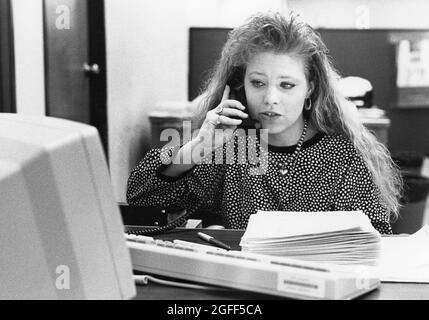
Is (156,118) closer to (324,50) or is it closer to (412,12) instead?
(324,50)

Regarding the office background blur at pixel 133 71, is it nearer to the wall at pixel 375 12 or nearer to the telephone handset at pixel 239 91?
the telephone handset at pixel 239 91

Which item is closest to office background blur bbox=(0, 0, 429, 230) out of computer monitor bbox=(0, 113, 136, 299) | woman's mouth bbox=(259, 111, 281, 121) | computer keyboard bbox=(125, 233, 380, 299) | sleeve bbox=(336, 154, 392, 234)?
woman's mouth bbox=(259, 111, 281, 121)

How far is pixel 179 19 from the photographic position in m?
4.66

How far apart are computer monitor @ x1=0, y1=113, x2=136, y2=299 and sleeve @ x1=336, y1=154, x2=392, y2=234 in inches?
36.2

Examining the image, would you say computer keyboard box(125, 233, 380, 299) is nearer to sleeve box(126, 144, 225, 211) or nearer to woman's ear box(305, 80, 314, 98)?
sleeve box(126, 144, 225, 211)

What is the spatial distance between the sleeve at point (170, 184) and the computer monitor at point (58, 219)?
2.66 ft

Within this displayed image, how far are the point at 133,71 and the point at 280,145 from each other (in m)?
2.10

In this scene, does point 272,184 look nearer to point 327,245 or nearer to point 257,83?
point 257,83

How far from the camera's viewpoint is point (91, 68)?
3.11 metres

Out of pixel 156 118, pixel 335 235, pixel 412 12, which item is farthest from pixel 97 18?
pixel 412 12

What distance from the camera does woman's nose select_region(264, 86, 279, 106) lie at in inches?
61.2

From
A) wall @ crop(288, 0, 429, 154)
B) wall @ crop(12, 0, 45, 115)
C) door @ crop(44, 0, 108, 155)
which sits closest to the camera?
wall @ crop(12, 0, 45, 115)

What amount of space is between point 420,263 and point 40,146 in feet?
2.11

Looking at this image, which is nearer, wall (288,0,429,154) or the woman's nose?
the woman's nose
